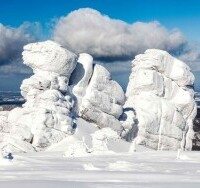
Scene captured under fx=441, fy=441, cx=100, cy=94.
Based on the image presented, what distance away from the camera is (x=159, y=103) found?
40.1m

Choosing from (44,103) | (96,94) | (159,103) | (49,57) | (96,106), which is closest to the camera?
(44,103)

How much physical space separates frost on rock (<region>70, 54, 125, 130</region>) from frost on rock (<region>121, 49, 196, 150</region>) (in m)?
1.56

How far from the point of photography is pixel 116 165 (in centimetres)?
1542

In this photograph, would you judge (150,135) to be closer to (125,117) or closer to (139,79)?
(125,117)

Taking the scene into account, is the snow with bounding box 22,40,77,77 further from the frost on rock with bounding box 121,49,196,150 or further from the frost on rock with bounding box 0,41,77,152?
the frost on rock with bounding box 121,49,196,150

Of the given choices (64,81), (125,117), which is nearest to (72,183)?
(64,81)

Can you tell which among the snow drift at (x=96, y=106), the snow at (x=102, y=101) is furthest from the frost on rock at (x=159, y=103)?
the snow at (x=102, y=101)

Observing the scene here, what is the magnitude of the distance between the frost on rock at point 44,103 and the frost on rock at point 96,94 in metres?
1.33

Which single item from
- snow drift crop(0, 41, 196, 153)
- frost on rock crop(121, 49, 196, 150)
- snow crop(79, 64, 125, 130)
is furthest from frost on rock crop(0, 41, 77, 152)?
frost on rock crop(121, 49, 196, 150)

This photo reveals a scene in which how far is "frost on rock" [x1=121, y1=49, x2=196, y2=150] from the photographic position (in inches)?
1519

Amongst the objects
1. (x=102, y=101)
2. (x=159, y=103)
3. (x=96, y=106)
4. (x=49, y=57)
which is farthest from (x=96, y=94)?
(x=159, y=103)

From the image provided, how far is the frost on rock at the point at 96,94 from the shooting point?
36094 mm

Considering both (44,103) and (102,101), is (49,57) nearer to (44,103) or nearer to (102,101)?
(44,103)

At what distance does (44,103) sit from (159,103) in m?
12.1
